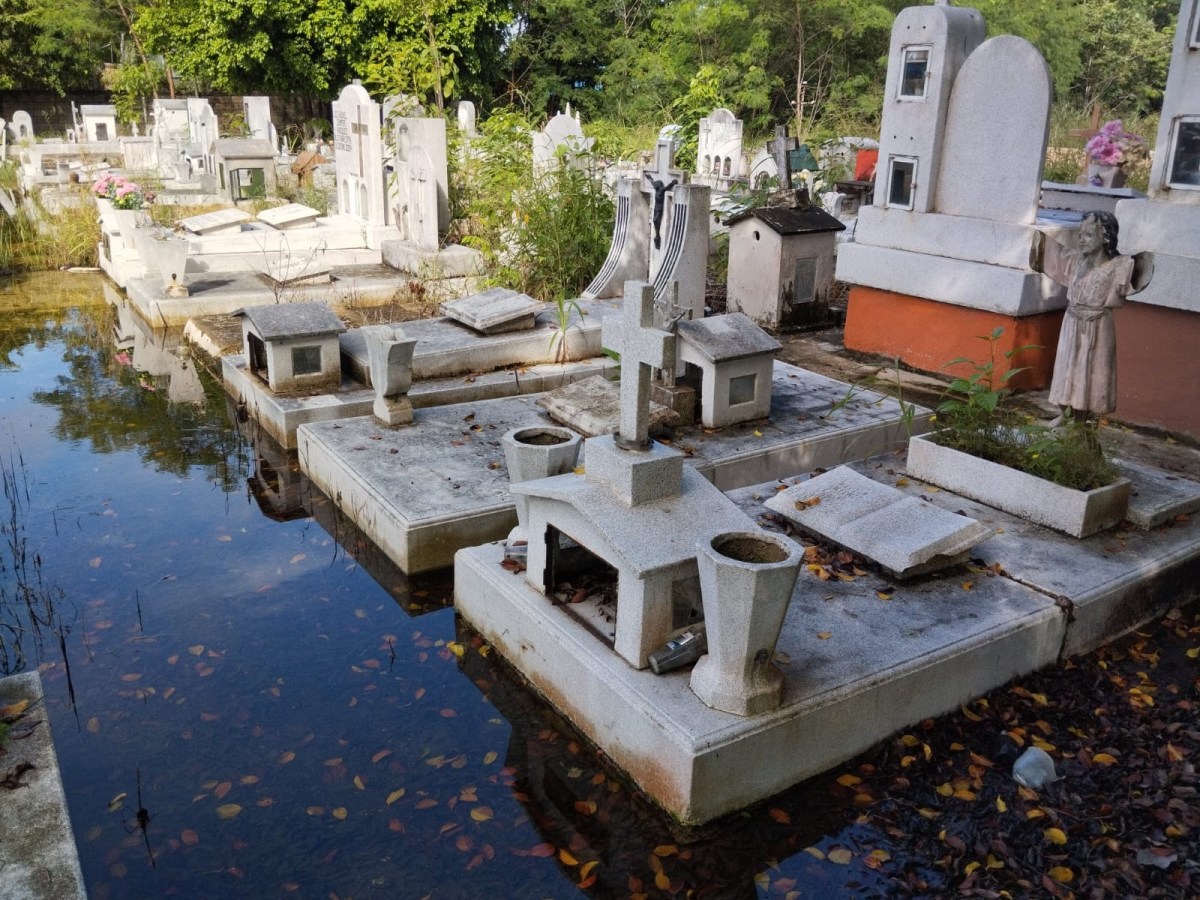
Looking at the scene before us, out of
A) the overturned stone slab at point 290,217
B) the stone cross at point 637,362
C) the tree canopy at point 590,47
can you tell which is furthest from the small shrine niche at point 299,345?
the tree canopy at point 590,47

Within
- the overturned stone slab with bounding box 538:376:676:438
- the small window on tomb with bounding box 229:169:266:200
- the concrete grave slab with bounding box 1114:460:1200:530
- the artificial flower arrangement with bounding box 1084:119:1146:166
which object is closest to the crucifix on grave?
the overturned stone slab with bounding box 538:376:676:438

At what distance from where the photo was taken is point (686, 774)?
3.57 metres

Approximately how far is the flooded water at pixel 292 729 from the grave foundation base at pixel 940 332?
492 centimetres

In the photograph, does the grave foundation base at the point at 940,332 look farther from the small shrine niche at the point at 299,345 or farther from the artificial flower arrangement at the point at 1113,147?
the small shrine niche at the point at 299,345

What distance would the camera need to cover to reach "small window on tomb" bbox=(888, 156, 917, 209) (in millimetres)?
8250

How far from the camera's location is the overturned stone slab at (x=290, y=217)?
13789mm

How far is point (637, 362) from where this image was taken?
4211mm

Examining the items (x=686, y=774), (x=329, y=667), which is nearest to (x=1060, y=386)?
(x=686, y=774)

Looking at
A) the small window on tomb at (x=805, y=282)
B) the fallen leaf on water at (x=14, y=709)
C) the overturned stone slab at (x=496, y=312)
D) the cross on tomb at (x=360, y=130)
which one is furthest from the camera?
the cross on tomb at (x=360, y=130)

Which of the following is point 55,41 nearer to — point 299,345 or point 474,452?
point 299,345

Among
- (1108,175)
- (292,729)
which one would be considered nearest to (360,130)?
(1108,175)

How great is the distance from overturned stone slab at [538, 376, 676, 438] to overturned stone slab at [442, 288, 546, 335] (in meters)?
1.30

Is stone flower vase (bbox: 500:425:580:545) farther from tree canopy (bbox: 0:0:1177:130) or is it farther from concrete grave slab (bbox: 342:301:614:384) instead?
tree canopy (bbox: 0:0:1177:130)

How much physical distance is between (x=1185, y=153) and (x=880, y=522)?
146 inches
